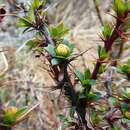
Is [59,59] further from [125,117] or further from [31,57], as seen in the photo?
[31,57]

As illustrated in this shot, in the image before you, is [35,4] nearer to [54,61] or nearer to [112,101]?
[54,61]

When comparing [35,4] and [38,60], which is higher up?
[35,4]

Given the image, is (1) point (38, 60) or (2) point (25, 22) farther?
(1) point (38, 60)

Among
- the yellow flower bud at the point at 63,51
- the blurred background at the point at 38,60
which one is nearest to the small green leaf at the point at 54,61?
the yellow flower bud at the point at 63,51

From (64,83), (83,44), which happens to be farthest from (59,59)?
(83,44)

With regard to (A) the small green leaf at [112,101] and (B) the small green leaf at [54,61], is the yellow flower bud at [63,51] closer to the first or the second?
(B) the small green leaf at [54,61]

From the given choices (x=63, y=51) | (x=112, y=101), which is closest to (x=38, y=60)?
(x=112, y=101)

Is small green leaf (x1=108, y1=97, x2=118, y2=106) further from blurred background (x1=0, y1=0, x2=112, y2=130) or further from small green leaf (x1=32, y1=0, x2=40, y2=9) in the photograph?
blurred background (x1=0, y1=0, x2=112, y2=130)

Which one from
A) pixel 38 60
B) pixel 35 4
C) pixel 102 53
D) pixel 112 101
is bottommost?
pixel 38 60
